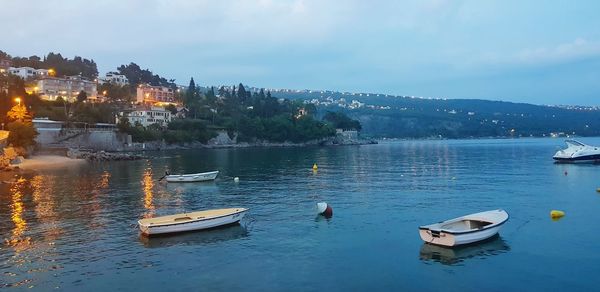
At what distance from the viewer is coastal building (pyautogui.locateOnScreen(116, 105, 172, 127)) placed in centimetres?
15075

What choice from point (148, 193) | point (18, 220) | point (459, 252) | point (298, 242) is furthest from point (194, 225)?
point (148, 193)

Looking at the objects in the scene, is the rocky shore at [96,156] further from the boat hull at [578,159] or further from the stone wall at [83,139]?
the boat hull at [578,159]

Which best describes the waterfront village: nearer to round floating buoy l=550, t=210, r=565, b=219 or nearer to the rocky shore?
the rocky shore

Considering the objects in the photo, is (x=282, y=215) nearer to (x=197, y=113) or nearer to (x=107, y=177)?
(x=107, y=177)

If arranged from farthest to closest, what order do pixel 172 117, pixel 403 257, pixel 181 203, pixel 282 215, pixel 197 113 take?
pixel 197 113 < pixel 172 117 < pixel 181 203 < pixel 282 215 < pixel 403 257

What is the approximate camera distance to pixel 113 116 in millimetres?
137000

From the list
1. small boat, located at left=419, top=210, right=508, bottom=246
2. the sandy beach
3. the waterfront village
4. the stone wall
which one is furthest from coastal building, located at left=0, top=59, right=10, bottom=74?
small boat, located at left=419, top=210, right=508, bottom=246

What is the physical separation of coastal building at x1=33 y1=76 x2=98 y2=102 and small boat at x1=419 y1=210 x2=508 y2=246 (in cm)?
15007

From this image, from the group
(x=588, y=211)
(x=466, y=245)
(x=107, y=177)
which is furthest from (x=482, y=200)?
(x=107, y=177)

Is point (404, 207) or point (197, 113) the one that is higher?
point (197, 113)

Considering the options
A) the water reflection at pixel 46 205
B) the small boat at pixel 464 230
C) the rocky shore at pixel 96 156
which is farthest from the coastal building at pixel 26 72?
the small boat at pixel 464 230

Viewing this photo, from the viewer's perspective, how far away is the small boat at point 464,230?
24.0 m

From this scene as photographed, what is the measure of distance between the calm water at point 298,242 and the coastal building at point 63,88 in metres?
A: 118

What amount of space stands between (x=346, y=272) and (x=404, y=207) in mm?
17022
